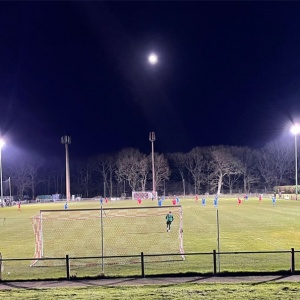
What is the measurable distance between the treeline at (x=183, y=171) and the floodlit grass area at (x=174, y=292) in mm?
102120

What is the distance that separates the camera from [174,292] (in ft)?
39.9

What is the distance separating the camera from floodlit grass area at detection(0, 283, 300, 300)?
11555mm

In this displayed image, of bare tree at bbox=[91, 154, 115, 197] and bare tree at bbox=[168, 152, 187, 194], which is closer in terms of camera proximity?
bare tree at bbox=[168, 152, 187, 194]

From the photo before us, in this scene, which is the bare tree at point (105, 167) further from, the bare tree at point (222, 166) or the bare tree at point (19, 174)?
the bare tree at point (222, 166)

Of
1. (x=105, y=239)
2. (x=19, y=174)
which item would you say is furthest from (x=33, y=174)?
(x=105, y=239)

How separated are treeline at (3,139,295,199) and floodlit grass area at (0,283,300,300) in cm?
10212

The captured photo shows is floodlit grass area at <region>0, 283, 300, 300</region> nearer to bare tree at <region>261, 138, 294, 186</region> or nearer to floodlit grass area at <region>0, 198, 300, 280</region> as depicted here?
floodlit grass area at <region>0, 198, 300, 280</region>

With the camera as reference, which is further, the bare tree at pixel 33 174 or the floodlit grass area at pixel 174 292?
the bare tree at pixel 33 174

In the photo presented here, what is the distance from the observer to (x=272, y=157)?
125000 mm

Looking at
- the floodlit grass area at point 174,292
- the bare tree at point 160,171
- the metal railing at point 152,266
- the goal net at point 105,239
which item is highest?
the bare tree at point 160,171

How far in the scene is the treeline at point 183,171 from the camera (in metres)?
120

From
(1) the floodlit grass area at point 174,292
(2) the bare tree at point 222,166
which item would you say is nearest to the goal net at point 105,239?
(1) the floodlit grass area at point 174,292

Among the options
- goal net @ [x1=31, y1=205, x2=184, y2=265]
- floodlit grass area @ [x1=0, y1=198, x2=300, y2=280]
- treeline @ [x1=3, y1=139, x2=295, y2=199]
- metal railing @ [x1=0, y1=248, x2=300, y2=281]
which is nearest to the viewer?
metal railing @ [x1=0, y1=248, x2=300, y2=281]

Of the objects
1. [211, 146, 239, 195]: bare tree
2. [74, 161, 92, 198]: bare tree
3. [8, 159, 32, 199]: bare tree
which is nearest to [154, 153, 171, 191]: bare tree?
[211, 146, 239, 195]: bare tree
